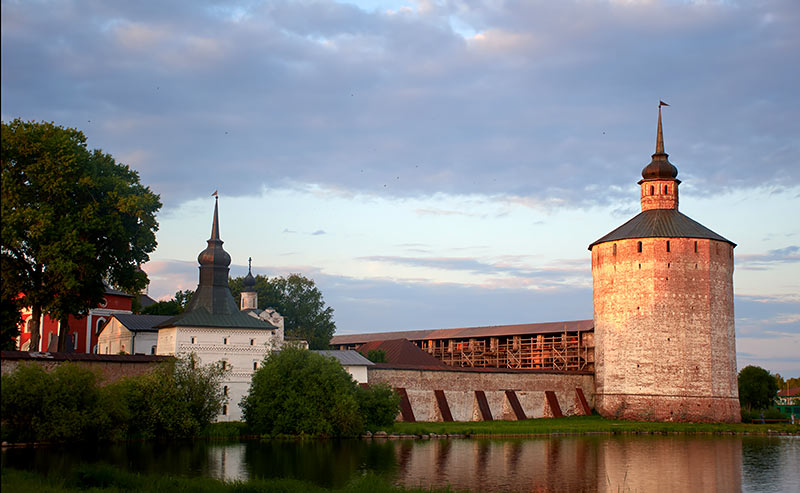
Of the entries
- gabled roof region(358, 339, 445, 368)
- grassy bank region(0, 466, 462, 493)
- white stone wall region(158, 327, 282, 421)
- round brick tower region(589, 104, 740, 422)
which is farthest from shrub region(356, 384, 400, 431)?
grassy bank region(0, 466, 462, 493)

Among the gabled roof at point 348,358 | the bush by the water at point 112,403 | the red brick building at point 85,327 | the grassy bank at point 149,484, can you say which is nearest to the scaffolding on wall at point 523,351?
the gabled roof at point 348,358

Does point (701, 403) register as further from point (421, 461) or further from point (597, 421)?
point (421, 461)

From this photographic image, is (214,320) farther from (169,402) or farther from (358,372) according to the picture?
(169,402)

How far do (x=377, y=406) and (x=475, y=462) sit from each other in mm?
9184

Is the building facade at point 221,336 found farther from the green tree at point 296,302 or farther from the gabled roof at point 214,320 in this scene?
the green tree at point 296,302

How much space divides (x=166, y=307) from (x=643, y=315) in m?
→ 26.9

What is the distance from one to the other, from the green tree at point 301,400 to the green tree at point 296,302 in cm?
3244

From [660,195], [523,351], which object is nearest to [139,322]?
[523,351]

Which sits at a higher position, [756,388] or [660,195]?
[660,195]

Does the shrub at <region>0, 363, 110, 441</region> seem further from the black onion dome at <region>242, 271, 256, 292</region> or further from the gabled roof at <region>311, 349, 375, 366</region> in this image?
the black onion dome at <region>242, 271, 256, 292</region>

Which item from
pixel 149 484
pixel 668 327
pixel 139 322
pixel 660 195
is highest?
pixel 660 195

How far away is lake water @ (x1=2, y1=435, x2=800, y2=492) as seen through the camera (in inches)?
789

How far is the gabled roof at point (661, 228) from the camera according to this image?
43938mm

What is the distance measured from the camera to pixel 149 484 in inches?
609
